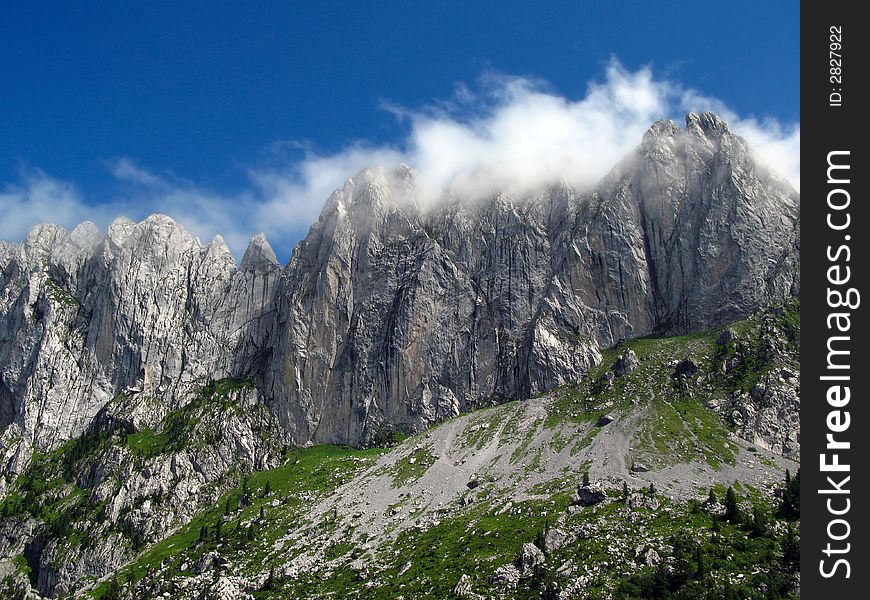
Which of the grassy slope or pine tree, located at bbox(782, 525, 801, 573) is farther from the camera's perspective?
the grassy slope

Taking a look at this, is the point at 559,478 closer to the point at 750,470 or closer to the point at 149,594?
the point at 750,470

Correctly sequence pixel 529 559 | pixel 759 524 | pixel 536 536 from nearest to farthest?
pixel 759 524 < pixel 529 559 < pixel 536 536

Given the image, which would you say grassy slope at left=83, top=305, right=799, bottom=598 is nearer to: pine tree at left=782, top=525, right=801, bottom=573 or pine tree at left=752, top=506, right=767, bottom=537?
pine tree at left=752, top=506, right=767, bottom=537

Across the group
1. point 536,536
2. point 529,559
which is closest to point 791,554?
point 529,559

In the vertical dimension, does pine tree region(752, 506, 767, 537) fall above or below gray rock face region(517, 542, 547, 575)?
above

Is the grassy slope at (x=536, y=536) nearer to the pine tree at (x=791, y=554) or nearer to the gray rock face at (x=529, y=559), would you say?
the pine tree at (x=791, y=554)

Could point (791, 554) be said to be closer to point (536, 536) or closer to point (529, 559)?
A: point (529, 559)

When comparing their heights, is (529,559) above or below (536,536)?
below

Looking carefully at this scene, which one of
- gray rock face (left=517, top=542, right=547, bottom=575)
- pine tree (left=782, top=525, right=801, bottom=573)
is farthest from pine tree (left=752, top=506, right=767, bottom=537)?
gray rock face (left=517, top=542, right=547, bottom=575)

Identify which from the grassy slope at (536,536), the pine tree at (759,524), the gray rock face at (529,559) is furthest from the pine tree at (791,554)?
the gray rock face at (529,559)

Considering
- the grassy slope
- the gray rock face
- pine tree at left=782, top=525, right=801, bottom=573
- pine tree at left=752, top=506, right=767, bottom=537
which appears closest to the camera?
pine tree at left=782, top=525, right=801, bottom=573

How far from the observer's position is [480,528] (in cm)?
15325
